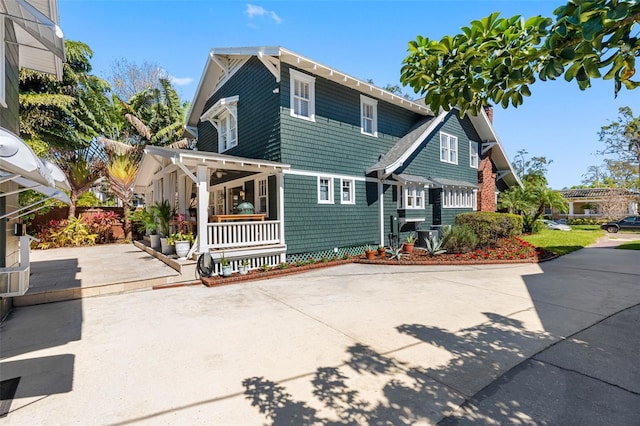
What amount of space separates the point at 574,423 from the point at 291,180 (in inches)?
352

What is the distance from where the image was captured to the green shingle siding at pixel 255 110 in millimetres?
10531

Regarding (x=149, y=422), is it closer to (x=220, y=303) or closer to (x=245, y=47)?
(x=220, y=303)

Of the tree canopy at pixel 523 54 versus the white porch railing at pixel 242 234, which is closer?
the tree canopy at pixel 523 54

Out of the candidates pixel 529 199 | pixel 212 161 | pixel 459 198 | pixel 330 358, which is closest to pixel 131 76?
pixel 212 161

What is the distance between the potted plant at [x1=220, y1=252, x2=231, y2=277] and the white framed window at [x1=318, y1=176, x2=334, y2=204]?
4.07 meters

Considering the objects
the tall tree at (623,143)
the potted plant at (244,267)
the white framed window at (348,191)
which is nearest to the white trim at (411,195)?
the white framed window at (348,191)

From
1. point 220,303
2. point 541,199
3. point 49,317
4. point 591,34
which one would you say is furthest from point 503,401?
point 541,199

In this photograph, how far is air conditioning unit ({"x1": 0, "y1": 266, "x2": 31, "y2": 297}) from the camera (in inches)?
143

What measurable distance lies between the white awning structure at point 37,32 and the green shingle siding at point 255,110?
5627mm

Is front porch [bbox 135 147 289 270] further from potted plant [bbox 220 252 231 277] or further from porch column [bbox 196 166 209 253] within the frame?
potted plant [bbox 220 252 231 277]

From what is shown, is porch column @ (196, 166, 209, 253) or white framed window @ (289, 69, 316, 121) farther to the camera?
white framed window @ (289, 69, 316, 121)

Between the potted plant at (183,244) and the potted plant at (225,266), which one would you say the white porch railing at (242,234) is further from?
the potted plant at (183,244)

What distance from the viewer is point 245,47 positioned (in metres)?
10.7

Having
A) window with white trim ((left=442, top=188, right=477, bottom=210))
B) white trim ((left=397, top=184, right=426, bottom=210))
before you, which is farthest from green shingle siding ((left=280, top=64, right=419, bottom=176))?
window with white trim ((left=442, top=188, right=477, bottom=210))
